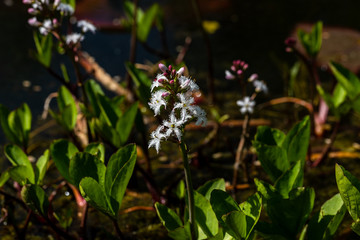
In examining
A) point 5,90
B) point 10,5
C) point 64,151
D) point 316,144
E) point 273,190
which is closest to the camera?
point 273,190

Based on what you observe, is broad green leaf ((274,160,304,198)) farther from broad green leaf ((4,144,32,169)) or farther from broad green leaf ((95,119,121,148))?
broad green leaf ((4,144,32,169))

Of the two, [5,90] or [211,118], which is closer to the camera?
[211,118]

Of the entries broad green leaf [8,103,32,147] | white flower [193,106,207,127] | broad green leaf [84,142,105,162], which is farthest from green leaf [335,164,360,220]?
broad green leaf [8,103,32,147]

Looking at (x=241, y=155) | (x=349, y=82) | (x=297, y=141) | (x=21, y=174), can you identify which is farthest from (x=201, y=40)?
(x=21, y=174)

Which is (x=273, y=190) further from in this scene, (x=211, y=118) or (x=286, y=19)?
(x=286, y=19)

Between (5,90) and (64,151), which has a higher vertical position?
(64,151)

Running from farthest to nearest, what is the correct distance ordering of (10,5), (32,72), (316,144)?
(10,5), (32,72), (316,144)

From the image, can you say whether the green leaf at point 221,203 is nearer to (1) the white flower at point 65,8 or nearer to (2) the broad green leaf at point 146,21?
(1) the white flower at point 65,8

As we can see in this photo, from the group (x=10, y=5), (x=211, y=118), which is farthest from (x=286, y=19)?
(x=10, y=5)
